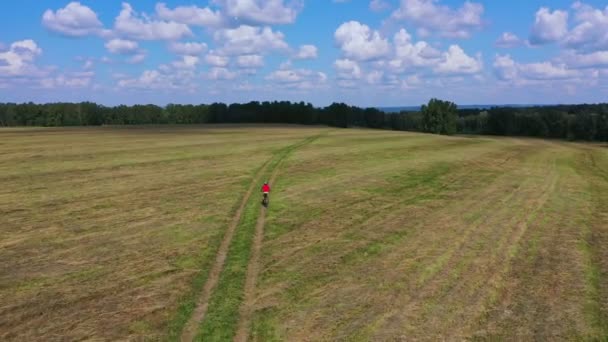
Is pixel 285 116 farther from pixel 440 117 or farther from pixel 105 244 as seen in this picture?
pixel 105 244

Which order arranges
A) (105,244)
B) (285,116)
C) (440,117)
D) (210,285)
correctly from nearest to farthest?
(210,285) < (105,244) < (440,117) < (285,116)

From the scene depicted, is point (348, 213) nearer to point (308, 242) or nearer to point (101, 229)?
point (308, 242)

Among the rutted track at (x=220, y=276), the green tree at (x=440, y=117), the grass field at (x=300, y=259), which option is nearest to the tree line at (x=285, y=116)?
the green tree at (x=440, y=117)

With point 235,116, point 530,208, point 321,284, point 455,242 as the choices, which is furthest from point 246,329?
point 235,116

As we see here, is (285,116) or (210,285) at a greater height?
(285,116)

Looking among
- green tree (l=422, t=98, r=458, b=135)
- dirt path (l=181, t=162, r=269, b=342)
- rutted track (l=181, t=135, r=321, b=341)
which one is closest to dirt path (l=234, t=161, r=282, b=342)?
rutted track (l=181, t=135, r=321, b=341)

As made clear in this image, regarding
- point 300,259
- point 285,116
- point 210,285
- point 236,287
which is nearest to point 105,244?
point 210,285

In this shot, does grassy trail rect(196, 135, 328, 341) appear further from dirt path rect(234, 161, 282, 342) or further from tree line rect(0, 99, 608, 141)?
tree line rect(0, 99, 608, 141)
